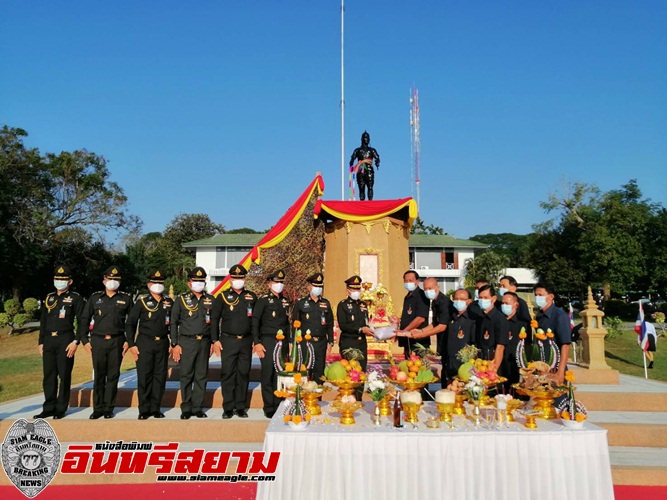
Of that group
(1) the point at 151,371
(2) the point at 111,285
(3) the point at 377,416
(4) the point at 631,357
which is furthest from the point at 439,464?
(4) the point at 631,357

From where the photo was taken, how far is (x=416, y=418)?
11.8 ft

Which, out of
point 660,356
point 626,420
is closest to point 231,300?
point 626,420

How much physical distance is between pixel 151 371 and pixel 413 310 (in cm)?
348

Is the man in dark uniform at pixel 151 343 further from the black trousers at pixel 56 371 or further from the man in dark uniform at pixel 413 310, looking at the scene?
the man in dark uniform at pixel 413 310

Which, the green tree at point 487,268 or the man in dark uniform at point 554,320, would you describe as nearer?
the man in dark uniform at point 554,320

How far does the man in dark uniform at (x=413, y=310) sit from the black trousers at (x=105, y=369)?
365 cm

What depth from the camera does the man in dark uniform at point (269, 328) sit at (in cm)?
565

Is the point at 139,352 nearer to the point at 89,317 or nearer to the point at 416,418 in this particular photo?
the point at 89,317

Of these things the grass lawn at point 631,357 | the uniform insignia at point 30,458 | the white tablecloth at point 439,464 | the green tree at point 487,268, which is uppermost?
the green tree at point 487,268

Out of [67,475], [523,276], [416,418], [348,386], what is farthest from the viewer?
[523,276]

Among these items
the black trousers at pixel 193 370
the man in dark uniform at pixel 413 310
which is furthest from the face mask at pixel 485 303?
the black trousers at pixel 193 370

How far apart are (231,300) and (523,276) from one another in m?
40.6

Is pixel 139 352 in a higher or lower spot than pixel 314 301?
lower

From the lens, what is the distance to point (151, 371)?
18.1ft
